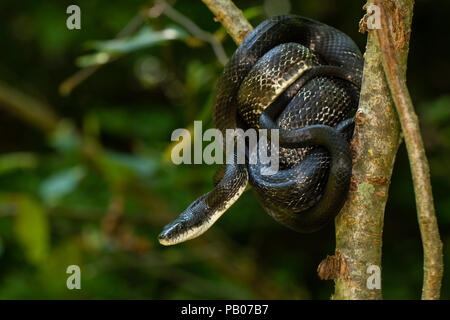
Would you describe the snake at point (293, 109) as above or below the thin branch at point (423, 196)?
above

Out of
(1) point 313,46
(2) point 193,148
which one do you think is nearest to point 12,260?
(2) point 193,148

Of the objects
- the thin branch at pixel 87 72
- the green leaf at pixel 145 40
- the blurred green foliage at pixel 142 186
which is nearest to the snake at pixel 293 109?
the green leaf at pixel 145 40

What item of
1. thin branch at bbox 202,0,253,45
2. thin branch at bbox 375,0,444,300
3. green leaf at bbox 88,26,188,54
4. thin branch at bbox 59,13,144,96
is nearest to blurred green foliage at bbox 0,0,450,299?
thin branch at bbox 59,13,144,96

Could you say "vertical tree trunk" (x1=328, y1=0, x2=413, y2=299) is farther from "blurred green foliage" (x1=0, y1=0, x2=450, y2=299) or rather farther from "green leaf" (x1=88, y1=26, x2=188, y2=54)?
"blurred green foliage" (x1=0, y1=0, x2=450, y2=299)

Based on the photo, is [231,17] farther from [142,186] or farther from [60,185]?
[142,186]

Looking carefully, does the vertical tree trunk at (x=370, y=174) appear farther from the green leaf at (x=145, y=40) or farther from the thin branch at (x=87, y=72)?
the thin branch at (x=87, y=72)

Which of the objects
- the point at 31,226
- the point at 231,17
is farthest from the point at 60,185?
the point at 231,17
